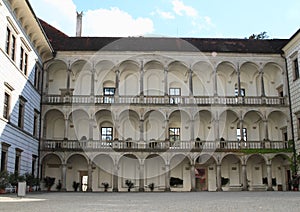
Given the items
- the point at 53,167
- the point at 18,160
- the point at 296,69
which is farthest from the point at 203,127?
the point at 18,160

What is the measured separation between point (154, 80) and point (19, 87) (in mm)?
12461

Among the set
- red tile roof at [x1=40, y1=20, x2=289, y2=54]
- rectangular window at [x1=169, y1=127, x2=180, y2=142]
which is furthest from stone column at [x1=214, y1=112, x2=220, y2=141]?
red tile roof at [x1=40, y1=20, x2=289, y2=54]

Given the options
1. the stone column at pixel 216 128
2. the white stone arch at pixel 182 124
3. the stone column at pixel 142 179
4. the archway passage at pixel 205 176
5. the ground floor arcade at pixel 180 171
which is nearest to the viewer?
the stone column at pixel 142 179

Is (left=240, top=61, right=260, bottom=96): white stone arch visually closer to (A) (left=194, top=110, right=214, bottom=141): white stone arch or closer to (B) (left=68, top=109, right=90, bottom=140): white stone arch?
(A) (left=194, top=110, right=214, bottom=141): white stone arch

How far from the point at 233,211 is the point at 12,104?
52.9 ft

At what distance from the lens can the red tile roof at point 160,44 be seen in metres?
30.6

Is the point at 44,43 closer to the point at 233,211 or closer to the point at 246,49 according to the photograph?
the point at 246,49

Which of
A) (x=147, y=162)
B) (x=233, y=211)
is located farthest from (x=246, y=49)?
(x=233, y=211)

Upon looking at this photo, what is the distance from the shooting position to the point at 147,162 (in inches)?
1210

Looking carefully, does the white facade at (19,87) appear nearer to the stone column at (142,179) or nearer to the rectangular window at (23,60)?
the rectangular window at (23,60)

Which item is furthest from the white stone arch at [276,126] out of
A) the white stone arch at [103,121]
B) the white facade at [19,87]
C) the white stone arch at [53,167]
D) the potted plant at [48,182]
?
the white facade at [19,87]

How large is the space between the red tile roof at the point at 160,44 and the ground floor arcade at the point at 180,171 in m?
8.21

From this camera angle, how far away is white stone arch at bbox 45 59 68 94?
102 feet

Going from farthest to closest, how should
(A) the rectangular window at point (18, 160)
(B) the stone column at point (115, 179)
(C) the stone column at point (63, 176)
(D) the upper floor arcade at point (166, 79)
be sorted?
(D) the upper floor arcade at point (166, 79) → (B) the stone column at point (115, 179) → (C) the stone column at point (63, 176) → (A) the rectangular window at point (18, 160)
